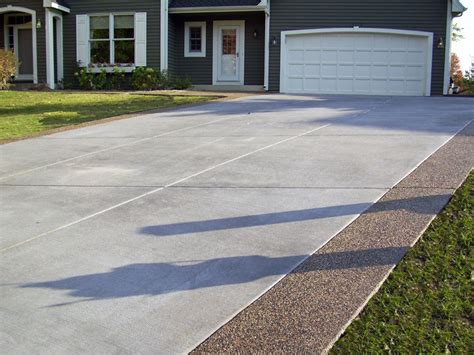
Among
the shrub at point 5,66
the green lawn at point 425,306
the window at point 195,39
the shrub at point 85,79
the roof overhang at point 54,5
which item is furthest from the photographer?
the window at point 195,39

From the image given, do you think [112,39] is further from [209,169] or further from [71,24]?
[209,169]

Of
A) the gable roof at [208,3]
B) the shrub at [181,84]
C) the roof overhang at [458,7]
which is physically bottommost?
the shrub at [181,84]

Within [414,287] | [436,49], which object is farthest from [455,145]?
[436,49]

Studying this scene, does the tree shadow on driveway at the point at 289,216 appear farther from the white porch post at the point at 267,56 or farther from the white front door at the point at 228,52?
the white front door at the point at 228,52

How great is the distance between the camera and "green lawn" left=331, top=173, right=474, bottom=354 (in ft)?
10.7

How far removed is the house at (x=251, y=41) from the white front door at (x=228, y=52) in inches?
1.6

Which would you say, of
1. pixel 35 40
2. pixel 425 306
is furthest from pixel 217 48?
pixel 425 306

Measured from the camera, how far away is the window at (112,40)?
75.9 ft

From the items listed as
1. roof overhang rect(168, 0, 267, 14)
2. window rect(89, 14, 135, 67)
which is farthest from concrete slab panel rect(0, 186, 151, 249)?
window rect(89, 14, 135, 67)

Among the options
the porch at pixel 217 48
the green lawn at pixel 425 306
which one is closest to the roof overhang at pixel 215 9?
the porch at pixel 217 48

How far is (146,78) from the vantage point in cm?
2217

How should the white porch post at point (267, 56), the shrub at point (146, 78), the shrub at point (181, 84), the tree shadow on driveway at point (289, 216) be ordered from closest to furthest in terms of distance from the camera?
the tree shadow on driveway at point (289, 216) → the white porch post at point (267, 56) → the shrub at point (146, 78) → the shrub at point (181, 84)

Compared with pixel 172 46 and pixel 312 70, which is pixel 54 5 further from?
pixel 312 70

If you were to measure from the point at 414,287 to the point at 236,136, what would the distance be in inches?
252
